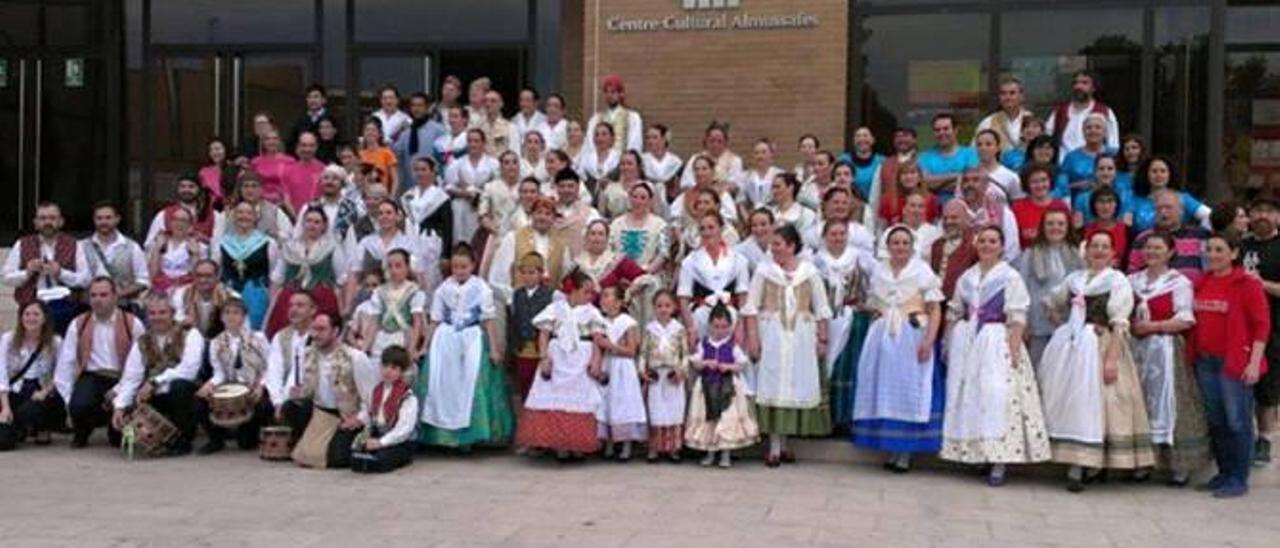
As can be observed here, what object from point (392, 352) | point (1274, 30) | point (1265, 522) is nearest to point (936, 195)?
point (1265, 522)

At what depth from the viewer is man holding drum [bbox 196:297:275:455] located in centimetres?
966

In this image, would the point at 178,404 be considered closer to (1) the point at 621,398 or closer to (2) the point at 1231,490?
(1) the point at 621,398

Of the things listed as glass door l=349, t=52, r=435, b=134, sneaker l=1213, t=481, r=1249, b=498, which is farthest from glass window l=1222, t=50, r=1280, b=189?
glass door l=349, t=52, r=435, b=134

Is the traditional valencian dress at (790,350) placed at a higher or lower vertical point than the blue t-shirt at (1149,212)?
lower

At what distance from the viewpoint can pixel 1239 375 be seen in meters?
8.33

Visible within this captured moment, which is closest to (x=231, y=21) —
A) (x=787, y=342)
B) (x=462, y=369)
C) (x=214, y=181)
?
(x=214, y=181)

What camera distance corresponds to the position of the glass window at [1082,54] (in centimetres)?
1301

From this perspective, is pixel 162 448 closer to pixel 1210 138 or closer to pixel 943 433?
pixel 943 433

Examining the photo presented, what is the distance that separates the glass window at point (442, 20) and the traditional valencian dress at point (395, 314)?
641cm

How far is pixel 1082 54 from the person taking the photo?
42.8ft

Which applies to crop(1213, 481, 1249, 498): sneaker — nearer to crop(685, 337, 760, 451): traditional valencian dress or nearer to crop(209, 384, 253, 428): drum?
crop(685, 337, 760, 451): traditional valencian dress

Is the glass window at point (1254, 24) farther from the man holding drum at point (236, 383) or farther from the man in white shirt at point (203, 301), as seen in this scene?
the man in white shirt at point (203, 301)

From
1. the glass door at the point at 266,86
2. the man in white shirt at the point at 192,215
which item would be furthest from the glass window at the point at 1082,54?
the glass door at the point at 266,86

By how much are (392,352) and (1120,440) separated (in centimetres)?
491
